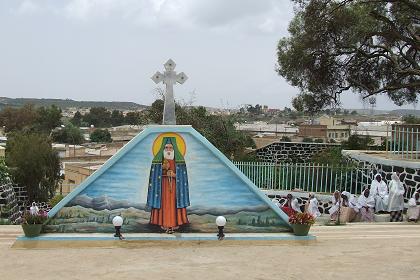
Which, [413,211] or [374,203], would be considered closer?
[413,211]

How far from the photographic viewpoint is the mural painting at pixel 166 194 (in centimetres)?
988

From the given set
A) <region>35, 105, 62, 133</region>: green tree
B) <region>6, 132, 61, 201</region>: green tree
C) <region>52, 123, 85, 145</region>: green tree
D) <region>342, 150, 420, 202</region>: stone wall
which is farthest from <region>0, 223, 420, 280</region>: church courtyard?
<region>35, 105, 62, 133</region>: green tree

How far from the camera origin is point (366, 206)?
14.4 metres

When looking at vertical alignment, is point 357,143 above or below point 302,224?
above

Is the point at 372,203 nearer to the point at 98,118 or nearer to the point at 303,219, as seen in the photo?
the point at 303,219

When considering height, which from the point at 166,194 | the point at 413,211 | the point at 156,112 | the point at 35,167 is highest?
the point at 156,112

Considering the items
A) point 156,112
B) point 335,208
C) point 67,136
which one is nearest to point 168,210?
point 335,208

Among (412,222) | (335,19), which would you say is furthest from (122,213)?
(335,19)

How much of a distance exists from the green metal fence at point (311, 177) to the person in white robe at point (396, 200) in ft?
6.31

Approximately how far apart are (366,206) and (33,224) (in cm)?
841

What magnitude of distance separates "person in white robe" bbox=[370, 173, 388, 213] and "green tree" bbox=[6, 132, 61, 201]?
19.5 meters

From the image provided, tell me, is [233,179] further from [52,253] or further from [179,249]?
[52,253]

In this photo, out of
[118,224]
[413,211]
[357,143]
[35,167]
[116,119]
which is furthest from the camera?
[116,119]

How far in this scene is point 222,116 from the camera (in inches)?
1131
